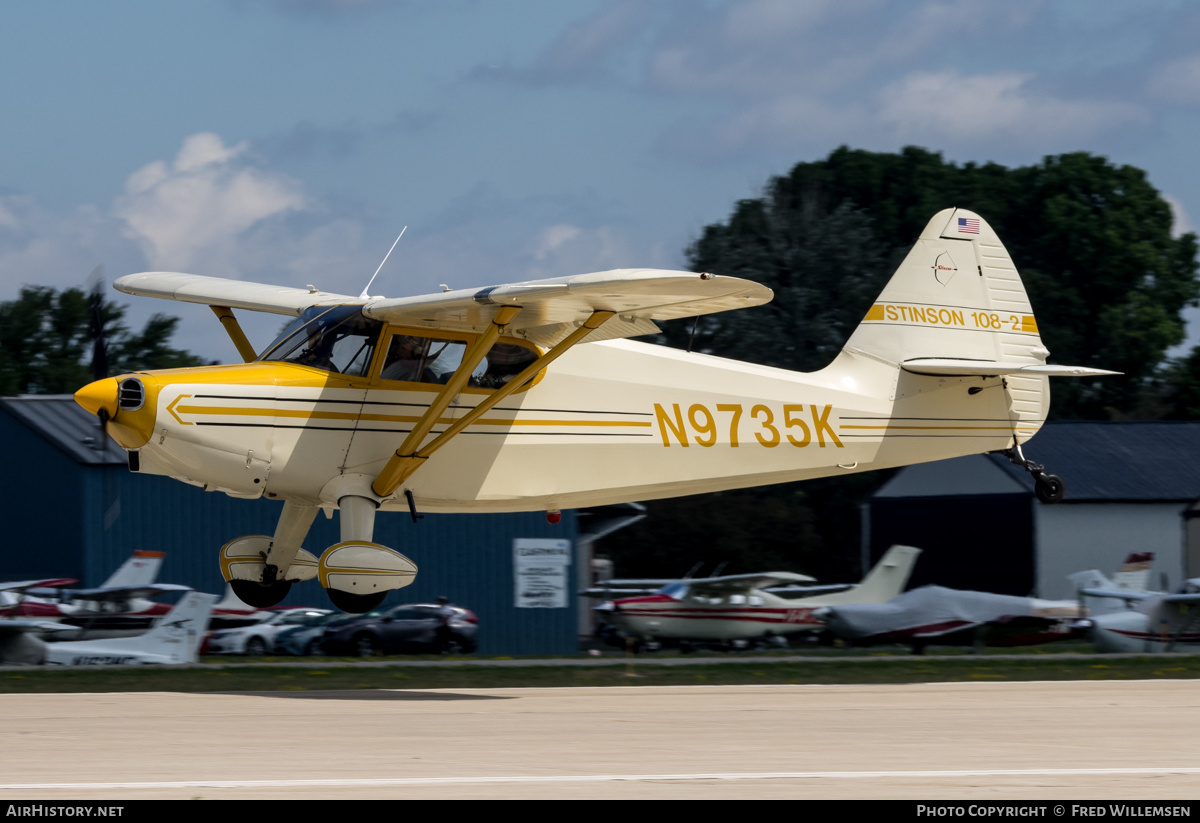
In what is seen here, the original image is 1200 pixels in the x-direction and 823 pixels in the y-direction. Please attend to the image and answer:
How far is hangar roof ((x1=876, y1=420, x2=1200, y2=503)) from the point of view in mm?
35875

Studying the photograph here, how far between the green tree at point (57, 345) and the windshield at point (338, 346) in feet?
136

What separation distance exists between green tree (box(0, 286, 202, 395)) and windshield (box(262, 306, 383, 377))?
136 feet

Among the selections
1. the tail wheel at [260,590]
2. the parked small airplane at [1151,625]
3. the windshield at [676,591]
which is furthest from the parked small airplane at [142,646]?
the parked small airplane at [1151,625]

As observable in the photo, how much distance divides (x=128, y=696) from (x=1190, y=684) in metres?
11.3

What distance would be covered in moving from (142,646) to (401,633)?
6719 millimetres

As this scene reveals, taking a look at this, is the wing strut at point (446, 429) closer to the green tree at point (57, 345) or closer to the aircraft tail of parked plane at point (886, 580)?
the aircraft tail of parked plane at point (886, 580)

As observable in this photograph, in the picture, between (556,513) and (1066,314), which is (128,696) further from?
(1066,314)

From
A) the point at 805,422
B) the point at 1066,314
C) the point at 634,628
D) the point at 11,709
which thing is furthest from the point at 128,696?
the point at 1066,314

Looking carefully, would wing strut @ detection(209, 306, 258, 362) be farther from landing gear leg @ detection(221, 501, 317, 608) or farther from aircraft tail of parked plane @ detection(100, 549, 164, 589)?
aircraft tail of parked plane @ detection(100, 549, 164, 589)

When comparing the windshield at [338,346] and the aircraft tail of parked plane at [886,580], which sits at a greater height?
the windshield at [338,346]

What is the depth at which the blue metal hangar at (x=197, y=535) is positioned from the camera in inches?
1153

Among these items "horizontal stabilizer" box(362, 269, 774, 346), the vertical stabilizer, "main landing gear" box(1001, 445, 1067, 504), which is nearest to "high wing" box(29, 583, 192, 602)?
"horizontal stabilizer" box(362, 269, 774, 346)

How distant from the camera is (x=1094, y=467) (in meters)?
36.6

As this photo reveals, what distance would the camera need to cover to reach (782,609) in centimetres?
2652
